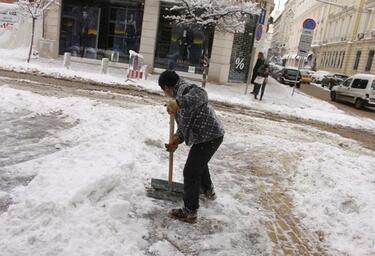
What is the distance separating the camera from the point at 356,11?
5075 centimetres

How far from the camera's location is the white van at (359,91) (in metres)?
19.5

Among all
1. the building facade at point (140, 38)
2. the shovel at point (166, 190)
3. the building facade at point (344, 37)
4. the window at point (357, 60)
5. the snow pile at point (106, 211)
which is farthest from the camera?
the window at point (357, 60)

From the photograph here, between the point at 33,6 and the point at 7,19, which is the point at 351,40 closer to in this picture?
the point at 7,19

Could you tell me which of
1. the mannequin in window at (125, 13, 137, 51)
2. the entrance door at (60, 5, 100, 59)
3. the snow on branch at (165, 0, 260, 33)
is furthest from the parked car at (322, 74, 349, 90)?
the entrance door at (60, 5, 100, 59)

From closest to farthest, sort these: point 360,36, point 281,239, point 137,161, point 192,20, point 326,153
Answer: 1. point 281,239
2. point 137,161
3. point 326,153
4. point 192,20
5. point 360,36

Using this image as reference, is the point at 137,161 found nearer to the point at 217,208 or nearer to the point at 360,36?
the point at 217,208

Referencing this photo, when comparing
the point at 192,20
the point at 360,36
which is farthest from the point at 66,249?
the point at 360,36

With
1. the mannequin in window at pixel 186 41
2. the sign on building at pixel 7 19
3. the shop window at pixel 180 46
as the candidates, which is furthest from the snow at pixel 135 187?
the sign on building at pixel 7 19

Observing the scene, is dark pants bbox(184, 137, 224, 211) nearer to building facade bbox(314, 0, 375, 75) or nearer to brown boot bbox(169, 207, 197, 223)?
brown boot bbox(169, 207, 197, 223)

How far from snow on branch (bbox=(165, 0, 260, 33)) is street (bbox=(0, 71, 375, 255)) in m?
9.18

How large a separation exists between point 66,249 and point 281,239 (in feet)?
7.44

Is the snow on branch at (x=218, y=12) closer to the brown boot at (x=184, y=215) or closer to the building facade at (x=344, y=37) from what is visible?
the brown boot at (x=184, y=215)

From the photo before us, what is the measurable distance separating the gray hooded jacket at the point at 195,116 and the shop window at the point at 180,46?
681 inches

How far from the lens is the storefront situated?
22031 millimetres
